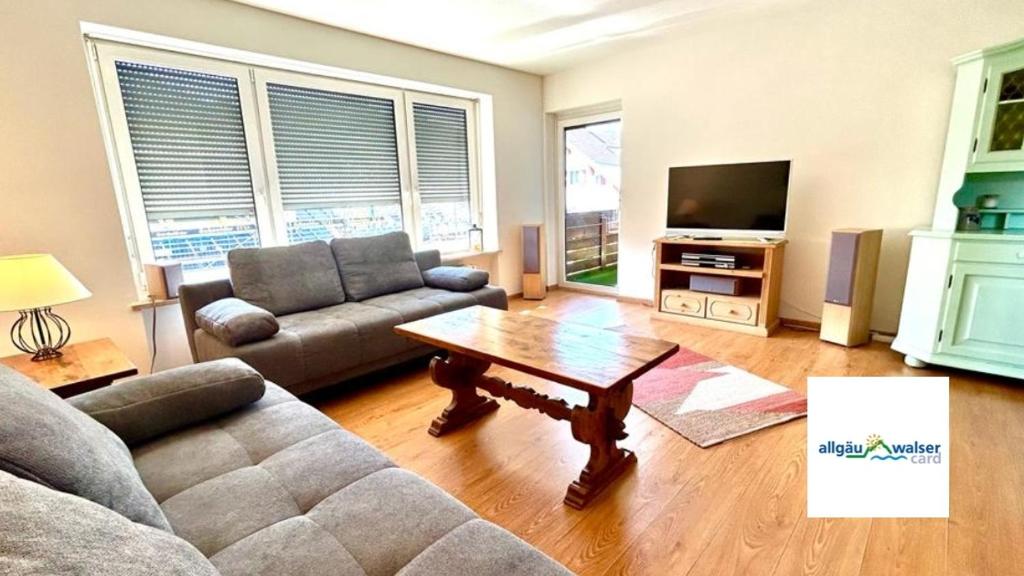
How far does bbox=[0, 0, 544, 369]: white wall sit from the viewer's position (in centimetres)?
228

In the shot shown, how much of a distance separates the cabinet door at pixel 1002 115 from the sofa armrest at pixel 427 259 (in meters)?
3.58

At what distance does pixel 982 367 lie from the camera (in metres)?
2.52

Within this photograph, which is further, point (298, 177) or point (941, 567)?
point (298, 177)

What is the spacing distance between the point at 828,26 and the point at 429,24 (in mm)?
2927

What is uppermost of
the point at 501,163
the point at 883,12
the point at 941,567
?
the point at 883,12

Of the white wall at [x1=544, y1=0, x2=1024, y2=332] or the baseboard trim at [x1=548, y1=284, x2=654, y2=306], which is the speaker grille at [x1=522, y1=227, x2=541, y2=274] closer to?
the baseboard trim at [x1=548, y1=284, x2=654, y2=306]

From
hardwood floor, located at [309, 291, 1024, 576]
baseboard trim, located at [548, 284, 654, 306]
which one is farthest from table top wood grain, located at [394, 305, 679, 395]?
baseboard trim, located at [548, 284, 654, 306]

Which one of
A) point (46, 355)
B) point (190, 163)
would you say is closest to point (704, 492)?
point (46, 355)

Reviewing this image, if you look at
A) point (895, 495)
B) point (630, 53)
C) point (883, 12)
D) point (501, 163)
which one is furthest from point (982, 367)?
point (501, 163)

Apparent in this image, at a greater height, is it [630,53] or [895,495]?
[630,53]

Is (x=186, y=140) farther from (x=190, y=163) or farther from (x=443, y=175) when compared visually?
(x=443, y=175)

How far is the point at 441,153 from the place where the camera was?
4441mm

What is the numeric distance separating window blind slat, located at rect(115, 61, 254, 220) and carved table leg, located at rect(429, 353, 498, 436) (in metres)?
2.13

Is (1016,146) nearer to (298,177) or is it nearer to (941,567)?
(941,567)
